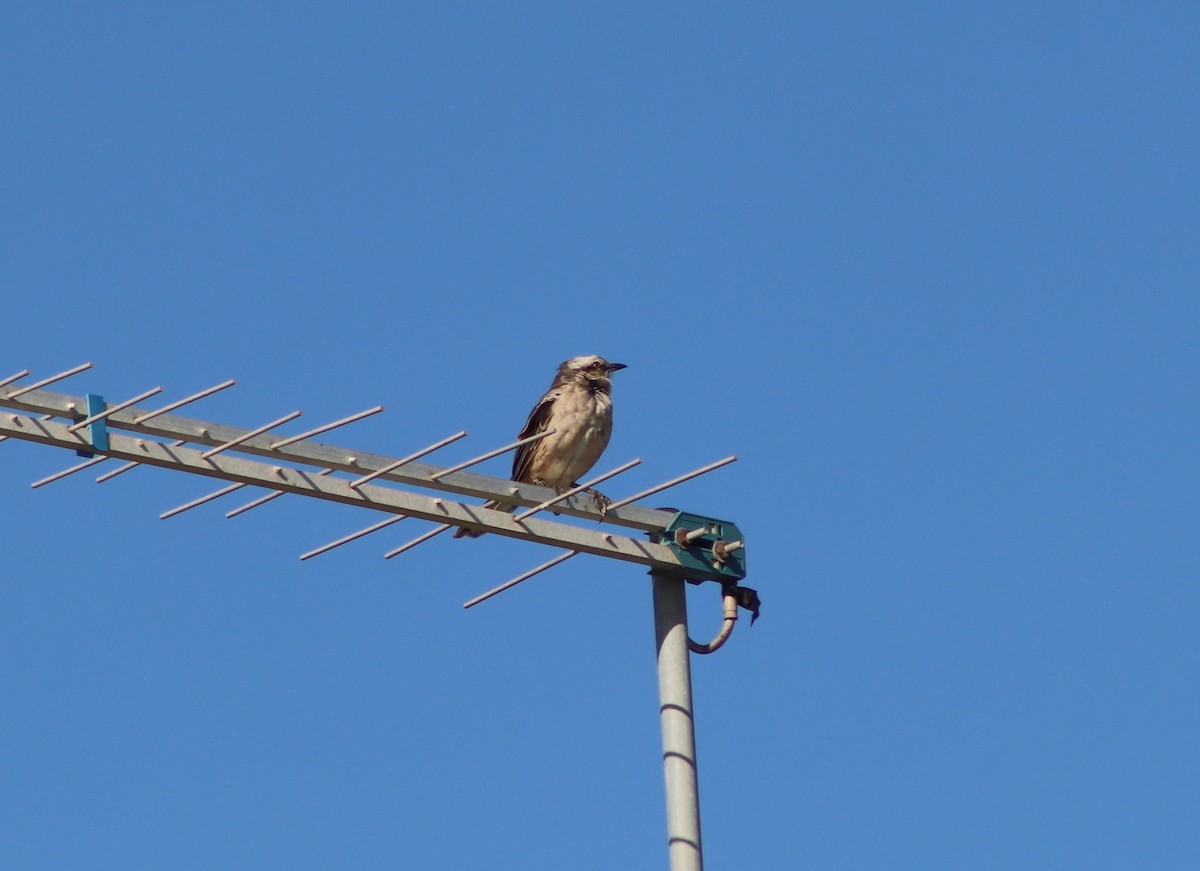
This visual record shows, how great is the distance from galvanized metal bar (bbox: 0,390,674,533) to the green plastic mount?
60 millimetres

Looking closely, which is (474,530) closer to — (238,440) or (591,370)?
(238,440)

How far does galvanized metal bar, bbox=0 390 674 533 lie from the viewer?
25.9 feet

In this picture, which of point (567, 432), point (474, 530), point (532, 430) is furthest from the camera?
point (532, 430)

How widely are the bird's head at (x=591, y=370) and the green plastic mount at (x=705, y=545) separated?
5.30 m

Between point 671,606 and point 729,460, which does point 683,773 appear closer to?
point 671,606

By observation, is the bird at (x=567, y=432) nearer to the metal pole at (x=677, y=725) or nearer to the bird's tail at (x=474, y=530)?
the bird's tail at (x=474, y=530)

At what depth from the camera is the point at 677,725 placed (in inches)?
315

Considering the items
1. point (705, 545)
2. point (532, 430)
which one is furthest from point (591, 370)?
Result: point (705, 545)

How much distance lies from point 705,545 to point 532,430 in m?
5.34

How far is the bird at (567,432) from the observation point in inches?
534

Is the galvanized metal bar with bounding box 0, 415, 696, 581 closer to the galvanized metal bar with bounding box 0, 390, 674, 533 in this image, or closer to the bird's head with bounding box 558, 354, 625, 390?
the galvanized metal bar with bounding box 0, 390, 674, 533

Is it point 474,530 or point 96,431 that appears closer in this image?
point 96,431

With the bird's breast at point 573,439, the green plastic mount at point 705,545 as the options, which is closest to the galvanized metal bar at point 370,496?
the green plastic mount at point 705,545

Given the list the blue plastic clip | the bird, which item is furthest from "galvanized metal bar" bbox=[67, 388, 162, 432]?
the bird
